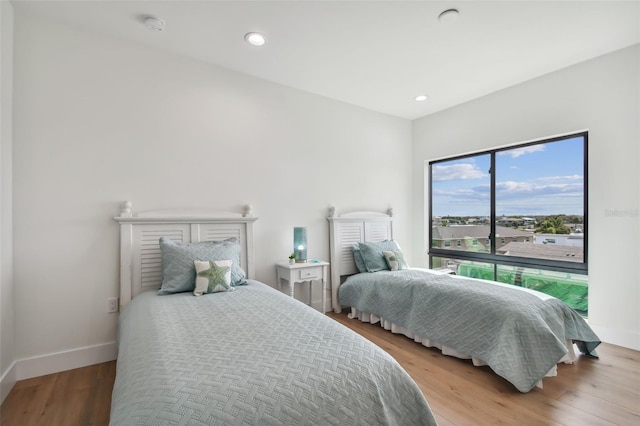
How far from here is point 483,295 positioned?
8.09 feet

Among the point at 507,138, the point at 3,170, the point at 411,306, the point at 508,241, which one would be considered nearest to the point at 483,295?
the point at 411,306

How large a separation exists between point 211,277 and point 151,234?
0.73 metres

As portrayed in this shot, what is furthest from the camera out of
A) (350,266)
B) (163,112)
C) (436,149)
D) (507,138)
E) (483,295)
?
(436,149)

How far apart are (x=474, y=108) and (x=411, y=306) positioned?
8.55 ft

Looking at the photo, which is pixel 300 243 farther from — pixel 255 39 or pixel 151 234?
pixel 255 39

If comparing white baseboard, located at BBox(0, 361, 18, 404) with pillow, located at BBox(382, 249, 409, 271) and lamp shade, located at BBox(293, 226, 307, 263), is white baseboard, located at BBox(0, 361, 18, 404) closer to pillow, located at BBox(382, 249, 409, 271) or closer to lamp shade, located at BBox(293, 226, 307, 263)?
lamp shade, located at BBox(293, 226, 307, 263)

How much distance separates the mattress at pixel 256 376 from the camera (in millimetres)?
995

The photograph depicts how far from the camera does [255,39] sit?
2514 mm

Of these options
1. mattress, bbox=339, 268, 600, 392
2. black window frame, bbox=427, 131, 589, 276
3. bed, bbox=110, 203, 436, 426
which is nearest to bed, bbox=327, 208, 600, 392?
mattress, bbox=339, 268, 600, 392

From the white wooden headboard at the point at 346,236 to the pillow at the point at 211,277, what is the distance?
1.53 meters

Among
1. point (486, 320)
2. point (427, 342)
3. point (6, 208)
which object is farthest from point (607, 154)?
point (6, 208)

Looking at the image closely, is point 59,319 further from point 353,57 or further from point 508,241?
point 508,241

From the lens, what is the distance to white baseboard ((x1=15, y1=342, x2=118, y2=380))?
2.18m

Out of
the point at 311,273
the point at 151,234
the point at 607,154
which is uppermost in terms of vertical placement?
the point at 607,154
